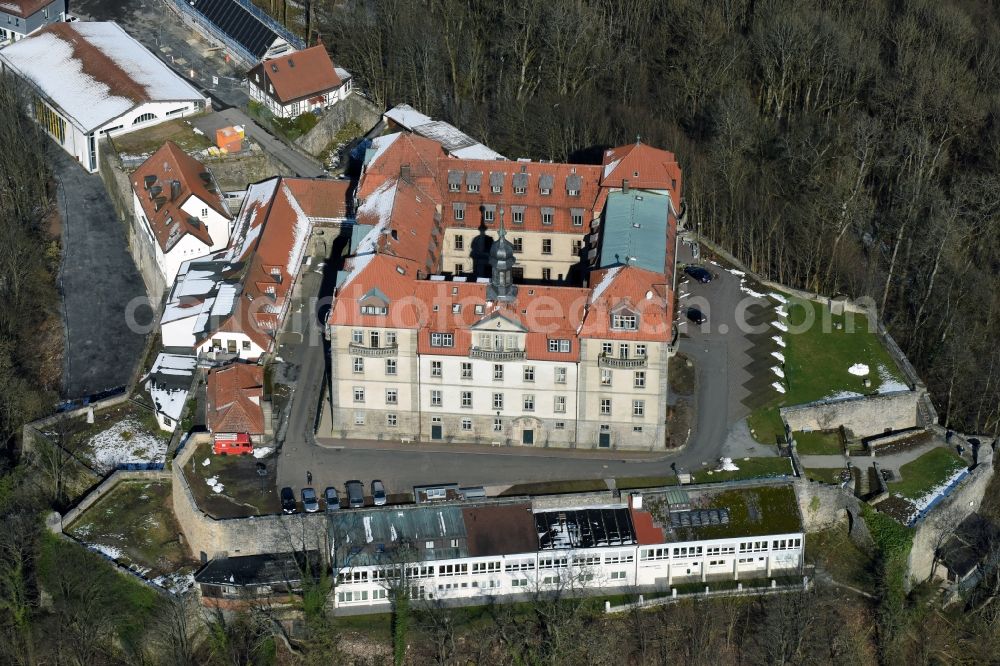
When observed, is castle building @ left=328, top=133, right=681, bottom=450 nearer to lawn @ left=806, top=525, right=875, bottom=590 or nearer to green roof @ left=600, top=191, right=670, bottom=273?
green roof @ left=600, top=191, right=670, bottom=273

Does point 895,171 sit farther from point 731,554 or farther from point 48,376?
point 48,376

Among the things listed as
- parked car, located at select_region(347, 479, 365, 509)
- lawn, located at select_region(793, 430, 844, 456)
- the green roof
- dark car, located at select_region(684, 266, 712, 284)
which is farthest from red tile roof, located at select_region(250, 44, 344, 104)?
lawn, located at select_region(793, 430, 844, 456)

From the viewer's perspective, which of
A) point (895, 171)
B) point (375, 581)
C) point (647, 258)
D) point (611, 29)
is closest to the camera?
point (375, 581)

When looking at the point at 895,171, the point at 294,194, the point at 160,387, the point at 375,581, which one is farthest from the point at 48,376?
the point at 895,171

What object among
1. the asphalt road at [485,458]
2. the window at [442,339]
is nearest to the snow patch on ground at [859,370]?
the asphalt road at [485,458]

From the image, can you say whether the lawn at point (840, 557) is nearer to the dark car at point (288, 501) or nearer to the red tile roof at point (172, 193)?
the dark car at point (288, 501)

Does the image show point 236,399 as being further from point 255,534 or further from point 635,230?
point 635,230
